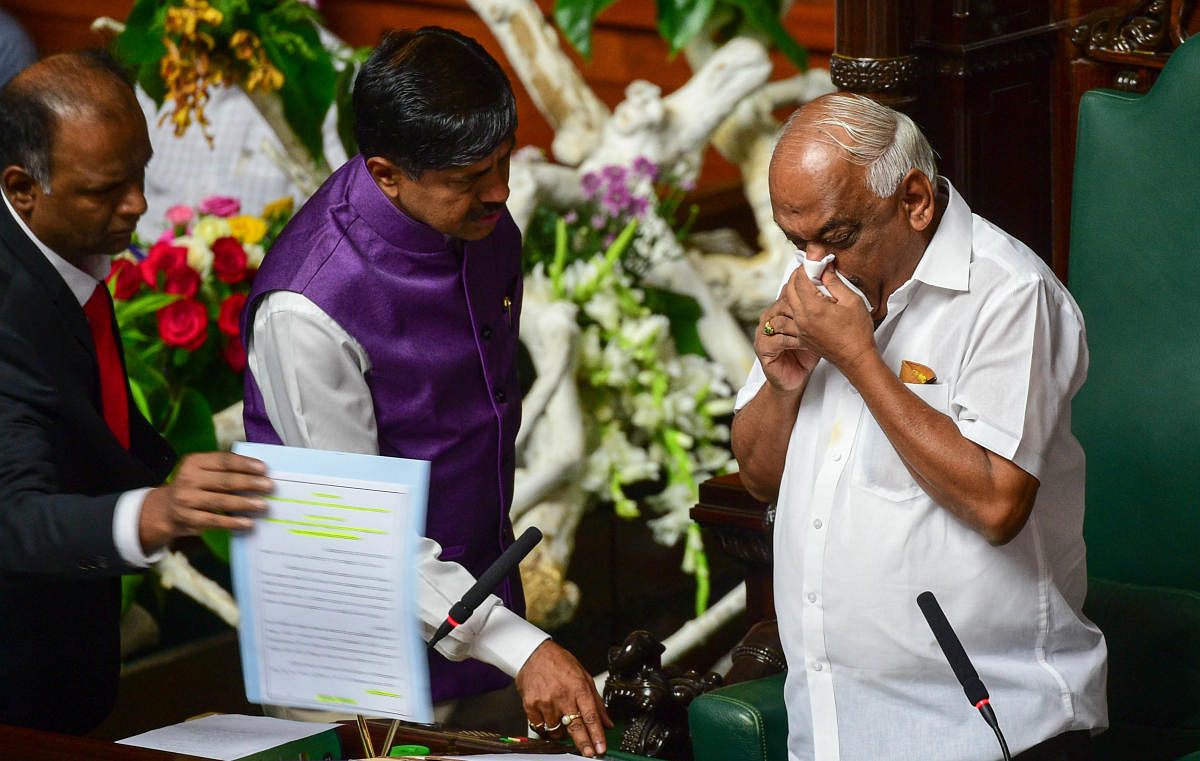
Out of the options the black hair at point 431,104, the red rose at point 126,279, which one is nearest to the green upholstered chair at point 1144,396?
the black hair at point 431,104

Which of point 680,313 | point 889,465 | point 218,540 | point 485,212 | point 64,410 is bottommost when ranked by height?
point 218,540

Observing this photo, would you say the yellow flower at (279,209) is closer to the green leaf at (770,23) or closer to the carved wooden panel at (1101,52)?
the green leaf at (770,23)

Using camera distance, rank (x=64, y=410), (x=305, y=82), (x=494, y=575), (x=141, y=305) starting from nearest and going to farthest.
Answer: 1. (x=494, y=575)
2. (x=64, y=410)
3. (x=141, y=305)
4. (x=305, y=82)

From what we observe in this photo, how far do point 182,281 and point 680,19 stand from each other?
1.24 meters

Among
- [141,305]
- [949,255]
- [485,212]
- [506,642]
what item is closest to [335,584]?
[506,642]

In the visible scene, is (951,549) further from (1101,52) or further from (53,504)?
(1101,52)

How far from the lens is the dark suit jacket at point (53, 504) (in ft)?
5.00

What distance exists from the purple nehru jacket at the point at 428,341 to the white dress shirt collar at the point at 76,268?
0.62ft

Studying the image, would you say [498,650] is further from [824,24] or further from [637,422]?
[824,24]

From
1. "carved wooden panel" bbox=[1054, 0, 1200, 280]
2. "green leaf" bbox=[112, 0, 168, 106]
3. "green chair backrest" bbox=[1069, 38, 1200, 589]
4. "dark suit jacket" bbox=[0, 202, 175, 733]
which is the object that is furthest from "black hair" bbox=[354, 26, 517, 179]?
"green leaf" bbox=[112, 0, 168, 106]

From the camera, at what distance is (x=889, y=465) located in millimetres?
1579

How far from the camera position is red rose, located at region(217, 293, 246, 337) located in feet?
9.29

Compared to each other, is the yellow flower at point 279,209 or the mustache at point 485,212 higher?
the mustache at point 485,212

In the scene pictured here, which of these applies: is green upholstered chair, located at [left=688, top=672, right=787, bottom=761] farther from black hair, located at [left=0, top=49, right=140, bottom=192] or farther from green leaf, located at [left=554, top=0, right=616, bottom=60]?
green leaf, located at [left=554, top=0, right=616, bottom=60]
